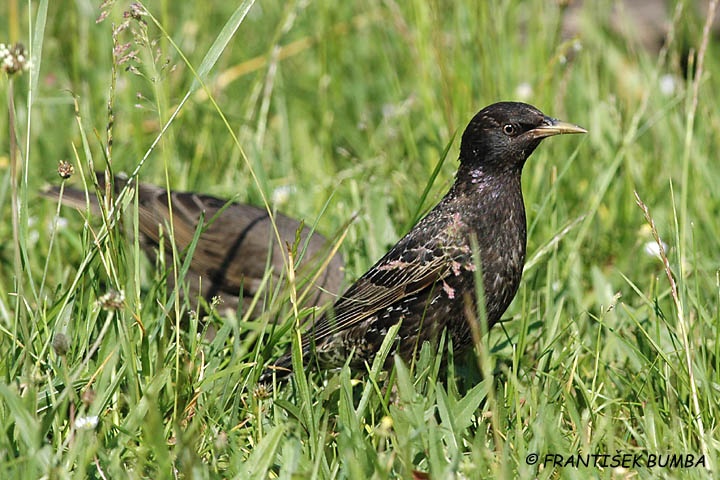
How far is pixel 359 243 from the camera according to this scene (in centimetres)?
496

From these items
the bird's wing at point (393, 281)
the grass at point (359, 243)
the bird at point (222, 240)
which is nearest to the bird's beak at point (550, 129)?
the grass at point (359, 243)

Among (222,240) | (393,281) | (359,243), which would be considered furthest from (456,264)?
(222,240)

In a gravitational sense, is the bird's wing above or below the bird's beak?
below

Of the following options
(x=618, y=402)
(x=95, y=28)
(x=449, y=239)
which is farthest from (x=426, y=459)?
(x=95, y=28)

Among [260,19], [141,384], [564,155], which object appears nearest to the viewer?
[141,384]

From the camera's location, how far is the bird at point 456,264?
3.85 m

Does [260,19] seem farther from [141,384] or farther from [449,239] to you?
[141,384]

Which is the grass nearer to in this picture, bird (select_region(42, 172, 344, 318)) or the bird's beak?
bird (select_region(42, 172, 344, 318))

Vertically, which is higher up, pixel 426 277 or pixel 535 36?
pixel 535 36

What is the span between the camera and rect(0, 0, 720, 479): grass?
3.09 metres

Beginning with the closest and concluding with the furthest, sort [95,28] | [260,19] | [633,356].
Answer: [633,356] → [95,28] → [260,19]

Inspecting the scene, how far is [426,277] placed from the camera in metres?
3.90

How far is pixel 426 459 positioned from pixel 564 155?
300 cm

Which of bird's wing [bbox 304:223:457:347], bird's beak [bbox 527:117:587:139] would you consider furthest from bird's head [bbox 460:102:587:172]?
bird's wing [bbox 304:223:457:347]
